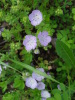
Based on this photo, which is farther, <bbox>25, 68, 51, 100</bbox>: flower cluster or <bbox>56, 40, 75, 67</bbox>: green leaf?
<bbox>25, 68, 51, 100</bbox>: flower cluster

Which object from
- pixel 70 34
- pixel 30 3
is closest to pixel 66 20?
pixel 70 34

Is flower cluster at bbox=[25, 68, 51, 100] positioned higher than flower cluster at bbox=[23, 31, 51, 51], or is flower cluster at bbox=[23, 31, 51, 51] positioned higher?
flower cluster at bbox=[23, 31, 51, 51]

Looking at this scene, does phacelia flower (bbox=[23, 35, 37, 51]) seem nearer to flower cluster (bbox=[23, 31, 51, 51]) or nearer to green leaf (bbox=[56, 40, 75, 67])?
flower cluster (bbox=[23, 31, 51, 51])

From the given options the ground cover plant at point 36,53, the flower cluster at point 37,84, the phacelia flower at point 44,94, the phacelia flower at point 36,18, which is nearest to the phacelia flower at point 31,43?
the ground cover plant at point 36,53

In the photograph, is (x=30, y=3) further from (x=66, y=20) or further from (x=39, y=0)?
(x=66, y=20)

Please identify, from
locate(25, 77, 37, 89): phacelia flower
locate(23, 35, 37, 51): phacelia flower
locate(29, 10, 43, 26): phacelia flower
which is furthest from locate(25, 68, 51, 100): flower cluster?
locate(29, 10, 43, 26): phacelia flower

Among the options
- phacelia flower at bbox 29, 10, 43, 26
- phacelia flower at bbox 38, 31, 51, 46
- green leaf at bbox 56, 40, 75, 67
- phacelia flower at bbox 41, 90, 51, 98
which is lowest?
phacelia flower at bbox 41, 90, 51, 98

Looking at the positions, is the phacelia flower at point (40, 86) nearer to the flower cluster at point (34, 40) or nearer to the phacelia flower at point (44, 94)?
the phacelia flower at point (44, 94)
